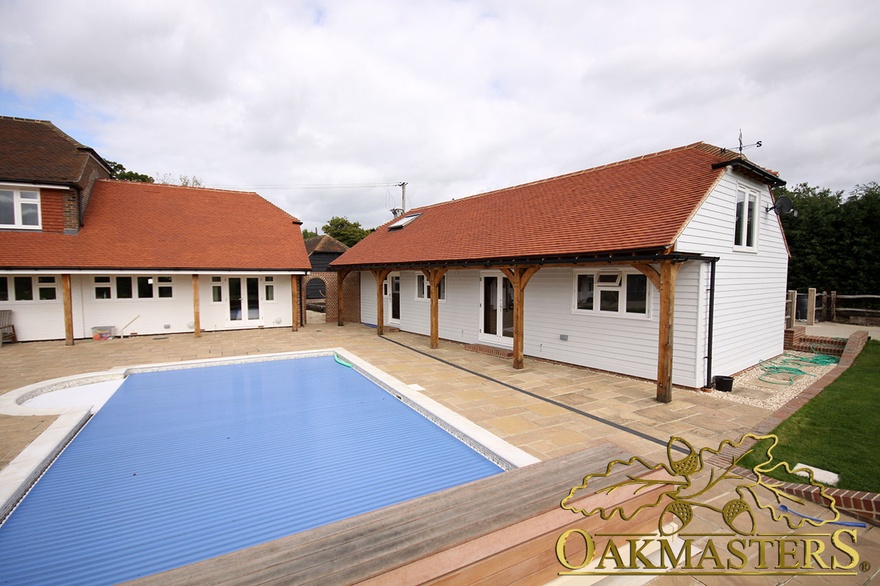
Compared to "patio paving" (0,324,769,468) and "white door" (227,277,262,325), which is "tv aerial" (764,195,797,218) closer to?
"patio paving" (0,324,769,468)

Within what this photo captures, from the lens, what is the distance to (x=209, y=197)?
18047 millimetres

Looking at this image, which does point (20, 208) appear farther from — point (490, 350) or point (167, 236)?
point (490, 350)

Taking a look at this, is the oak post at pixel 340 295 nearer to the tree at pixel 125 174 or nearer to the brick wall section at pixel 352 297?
the brick wall section at pixel 352 297

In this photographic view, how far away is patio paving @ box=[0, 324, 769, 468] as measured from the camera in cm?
534

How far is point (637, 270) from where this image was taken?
303 inches

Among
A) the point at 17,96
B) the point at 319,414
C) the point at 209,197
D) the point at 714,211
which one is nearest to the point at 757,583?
the point at 319,414

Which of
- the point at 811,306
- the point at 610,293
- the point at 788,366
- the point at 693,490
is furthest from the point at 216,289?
the point at 811,306

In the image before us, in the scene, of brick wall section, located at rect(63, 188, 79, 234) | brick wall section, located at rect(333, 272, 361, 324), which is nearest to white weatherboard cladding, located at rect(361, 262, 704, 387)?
brick wall section, located at rect(333, 272, 361, 324)

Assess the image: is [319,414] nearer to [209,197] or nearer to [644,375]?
[644,375]

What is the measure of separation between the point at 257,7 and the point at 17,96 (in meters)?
16.1

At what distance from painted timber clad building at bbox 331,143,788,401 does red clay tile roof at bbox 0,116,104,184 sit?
40.4 ft

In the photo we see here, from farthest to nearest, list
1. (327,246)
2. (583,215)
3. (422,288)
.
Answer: (327,246) → (422,288) → (583,215)

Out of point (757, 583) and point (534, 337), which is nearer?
point (757, 583)

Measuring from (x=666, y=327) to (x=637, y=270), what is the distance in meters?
1.42
